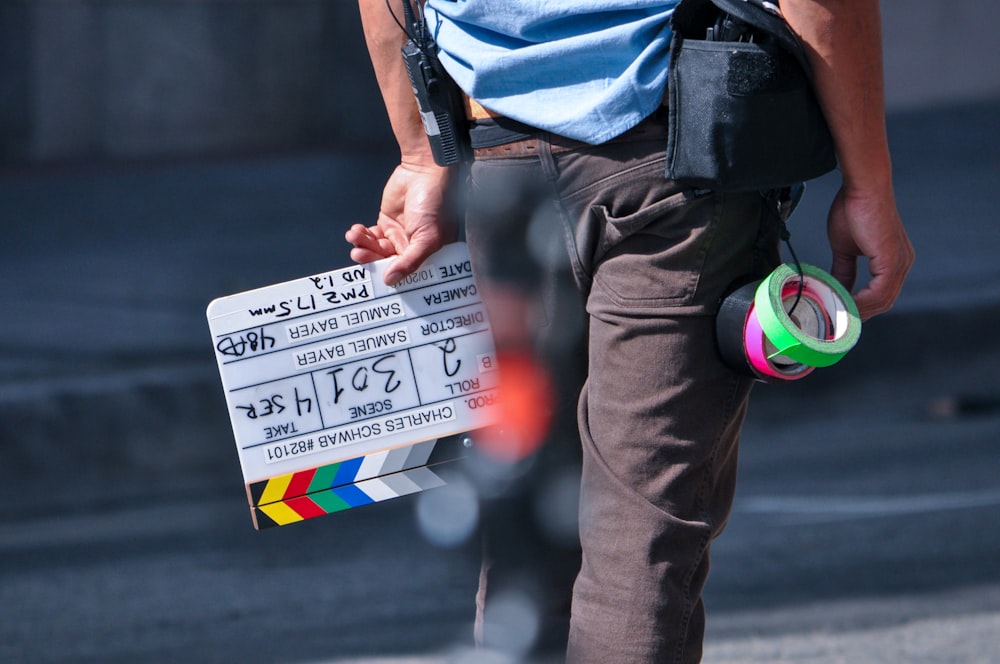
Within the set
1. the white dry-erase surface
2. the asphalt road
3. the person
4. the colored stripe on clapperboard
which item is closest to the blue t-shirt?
the person

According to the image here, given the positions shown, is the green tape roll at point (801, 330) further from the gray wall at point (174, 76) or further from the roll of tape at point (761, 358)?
the gray wall at point (174, 76)

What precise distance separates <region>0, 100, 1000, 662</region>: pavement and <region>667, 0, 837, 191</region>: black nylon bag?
76.3 inches

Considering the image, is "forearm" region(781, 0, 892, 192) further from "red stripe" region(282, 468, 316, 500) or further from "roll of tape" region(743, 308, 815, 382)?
"red stripe" region(282, 468, 316, 500)

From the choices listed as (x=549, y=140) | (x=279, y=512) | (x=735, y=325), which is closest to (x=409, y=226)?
(x=549, y=140)

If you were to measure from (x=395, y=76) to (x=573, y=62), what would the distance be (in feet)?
1.48

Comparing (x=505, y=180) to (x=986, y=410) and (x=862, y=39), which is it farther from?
(x=986, y=410)

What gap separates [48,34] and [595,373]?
1130cm

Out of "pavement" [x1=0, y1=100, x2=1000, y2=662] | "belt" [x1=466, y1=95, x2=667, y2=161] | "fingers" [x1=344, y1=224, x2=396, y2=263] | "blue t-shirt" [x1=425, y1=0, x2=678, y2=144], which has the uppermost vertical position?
"blue t-shirt" [x1=425, y1=0, x2=678, y2=144]

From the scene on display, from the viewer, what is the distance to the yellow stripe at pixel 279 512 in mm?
1993

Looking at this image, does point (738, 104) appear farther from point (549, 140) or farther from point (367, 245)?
point (367, 245)

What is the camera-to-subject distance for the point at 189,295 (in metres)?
7.02

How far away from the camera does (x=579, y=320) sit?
72.1 inches

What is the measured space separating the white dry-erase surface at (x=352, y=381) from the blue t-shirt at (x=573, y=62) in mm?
367

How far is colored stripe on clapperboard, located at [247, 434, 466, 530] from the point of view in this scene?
200cm
